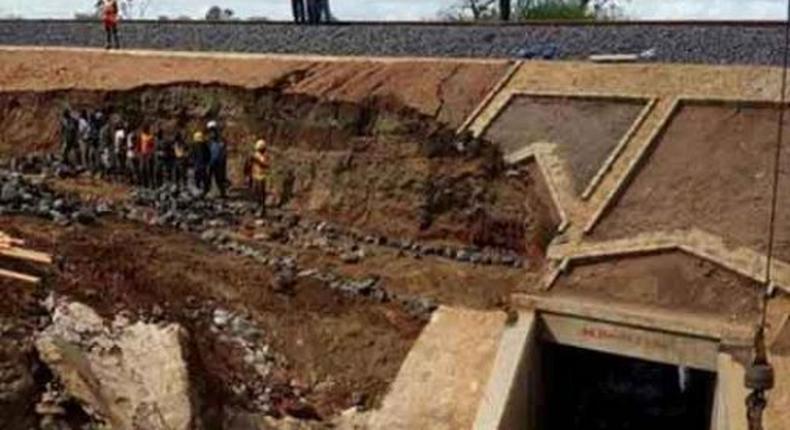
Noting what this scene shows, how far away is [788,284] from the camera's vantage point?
12930 millimetres

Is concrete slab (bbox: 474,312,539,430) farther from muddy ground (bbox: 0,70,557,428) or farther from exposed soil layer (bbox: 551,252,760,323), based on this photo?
exposed soil layer (bbox: 551,252,760,323)

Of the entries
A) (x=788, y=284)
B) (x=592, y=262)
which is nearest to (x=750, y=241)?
(x=788, y=284)

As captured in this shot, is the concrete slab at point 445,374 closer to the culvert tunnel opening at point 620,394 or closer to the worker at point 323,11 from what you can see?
the culvert tunnel opening at point 620,394

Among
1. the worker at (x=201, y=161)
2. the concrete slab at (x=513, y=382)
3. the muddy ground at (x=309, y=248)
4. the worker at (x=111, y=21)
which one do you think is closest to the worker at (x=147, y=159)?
the muddy ground at (x=309, y=248)

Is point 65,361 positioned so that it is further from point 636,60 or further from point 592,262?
point 636,60

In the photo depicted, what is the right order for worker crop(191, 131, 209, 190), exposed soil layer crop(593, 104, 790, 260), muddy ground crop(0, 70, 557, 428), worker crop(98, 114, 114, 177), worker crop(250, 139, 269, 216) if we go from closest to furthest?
muddy ground crop(0, 70, 557, 428) < exposed soil layer crop(593, 104, 790, 260) < worker crop(250, 139, 269, 216) < worker crop(191, 131, 209, 190) < worker crop(98, 114, 114, 177)

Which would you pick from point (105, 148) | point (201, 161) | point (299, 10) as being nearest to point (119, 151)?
point (105, 148)

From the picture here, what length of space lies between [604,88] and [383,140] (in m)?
3.40

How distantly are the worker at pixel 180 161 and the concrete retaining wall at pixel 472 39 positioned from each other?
120 inches

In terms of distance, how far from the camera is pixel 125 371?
12.3 m

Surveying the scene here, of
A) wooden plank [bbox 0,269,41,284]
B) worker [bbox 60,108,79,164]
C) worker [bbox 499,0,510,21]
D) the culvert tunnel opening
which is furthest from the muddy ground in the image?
worker [bbox 499,0,510,21]

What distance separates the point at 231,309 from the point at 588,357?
5.59 metres

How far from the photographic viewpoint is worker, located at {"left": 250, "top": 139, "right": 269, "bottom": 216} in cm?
1766

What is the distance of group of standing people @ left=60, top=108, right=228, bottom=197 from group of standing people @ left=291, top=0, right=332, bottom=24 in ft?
14.6
